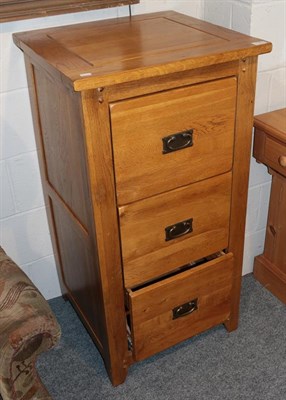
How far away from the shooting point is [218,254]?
155 cm

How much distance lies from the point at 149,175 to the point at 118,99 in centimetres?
22

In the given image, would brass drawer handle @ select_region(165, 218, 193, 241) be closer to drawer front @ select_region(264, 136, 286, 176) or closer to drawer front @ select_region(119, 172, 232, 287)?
drawer front @ select_region(119, 172, 232, 287)

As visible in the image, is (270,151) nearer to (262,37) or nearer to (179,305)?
(262,37)

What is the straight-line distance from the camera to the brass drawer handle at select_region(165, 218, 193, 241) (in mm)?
1373

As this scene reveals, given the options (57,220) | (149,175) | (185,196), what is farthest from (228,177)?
(57,220)

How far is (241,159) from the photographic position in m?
1.39

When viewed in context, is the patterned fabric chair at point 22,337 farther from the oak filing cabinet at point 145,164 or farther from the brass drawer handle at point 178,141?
the brass drawer handle at point 178,141

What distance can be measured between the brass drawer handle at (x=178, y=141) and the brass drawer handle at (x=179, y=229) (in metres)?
0.23

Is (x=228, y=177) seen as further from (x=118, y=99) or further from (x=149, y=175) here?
(x=118, y=99)

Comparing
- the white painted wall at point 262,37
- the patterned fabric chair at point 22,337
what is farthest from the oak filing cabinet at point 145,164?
the patterned fabric chair at point 22,337

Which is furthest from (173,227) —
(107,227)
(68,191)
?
(68,191)

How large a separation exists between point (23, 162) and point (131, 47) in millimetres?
574

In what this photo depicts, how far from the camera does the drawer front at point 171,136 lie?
1161 millimetres

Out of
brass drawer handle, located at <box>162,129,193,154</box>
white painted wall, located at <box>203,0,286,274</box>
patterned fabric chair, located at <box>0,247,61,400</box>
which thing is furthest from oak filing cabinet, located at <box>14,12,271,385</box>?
patterned fabric chair, located at <box>0,247,61,400</box>
